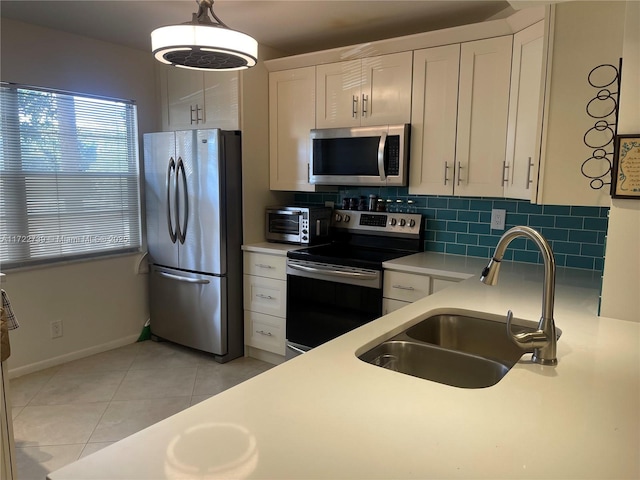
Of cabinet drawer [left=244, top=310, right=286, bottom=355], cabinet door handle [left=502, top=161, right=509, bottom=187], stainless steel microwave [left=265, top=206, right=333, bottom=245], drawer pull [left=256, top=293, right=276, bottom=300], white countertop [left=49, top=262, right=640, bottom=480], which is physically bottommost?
cabinet drawer [left=244, top=310, right=286, bottom=355]

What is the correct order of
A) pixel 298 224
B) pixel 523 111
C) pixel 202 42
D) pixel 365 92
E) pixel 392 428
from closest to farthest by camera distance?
pixel 392 428 → pixel 202 42 → pixel 523 111 → pixel 365 92 → pixel 298 224

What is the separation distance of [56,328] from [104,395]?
78 cm

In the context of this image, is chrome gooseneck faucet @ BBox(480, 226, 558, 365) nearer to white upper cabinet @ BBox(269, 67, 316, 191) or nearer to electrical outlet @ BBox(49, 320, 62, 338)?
white upper cabinet @ BBox(269, 67, 316, 191)

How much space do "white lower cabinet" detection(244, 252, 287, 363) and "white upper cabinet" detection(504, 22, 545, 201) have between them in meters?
1.58

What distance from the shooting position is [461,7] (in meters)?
2.69

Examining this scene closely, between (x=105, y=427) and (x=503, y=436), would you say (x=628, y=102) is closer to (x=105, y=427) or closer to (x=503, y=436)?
(x=503, y=436)

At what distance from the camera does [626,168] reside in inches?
59.7

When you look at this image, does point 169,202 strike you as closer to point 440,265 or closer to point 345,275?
point 345,275

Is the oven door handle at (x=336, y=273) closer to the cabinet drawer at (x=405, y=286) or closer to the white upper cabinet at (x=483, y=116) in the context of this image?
the cabinet drawer at (x=405, y=286)

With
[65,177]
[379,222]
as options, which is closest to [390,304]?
[379,222]

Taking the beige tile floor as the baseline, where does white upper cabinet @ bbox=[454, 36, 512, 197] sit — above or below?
above

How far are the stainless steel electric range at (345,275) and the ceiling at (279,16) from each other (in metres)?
1.25

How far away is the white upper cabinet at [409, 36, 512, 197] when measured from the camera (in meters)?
2.61

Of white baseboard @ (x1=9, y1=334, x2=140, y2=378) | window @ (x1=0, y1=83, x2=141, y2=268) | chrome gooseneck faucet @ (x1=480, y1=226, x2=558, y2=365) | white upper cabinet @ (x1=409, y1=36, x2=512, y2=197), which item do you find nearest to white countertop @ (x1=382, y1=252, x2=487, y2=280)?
white upper cabinet @ (x1=409, y1=36, x2=512, y2=197)
